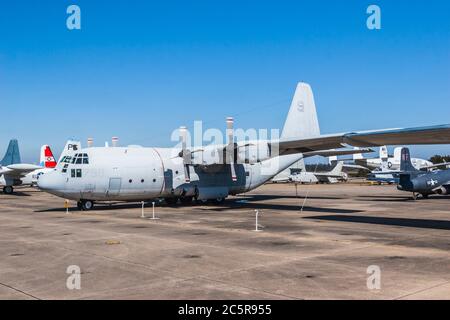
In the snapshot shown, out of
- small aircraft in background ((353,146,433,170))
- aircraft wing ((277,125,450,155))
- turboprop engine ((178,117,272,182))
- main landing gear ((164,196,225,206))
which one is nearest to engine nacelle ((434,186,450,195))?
turboprop engine ((178,117,272,182))

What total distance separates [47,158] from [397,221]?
158ft

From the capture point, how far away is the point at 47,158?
56938mm

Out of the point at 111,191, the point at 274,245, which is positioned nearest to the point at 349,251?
the point at 274,245

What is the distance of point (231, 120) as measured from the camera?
28.6 metres

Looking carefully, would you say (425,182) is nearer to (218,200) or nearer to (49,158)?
(218,200)

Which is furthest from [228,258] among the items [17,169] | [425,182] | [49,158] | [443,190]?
[49,158]

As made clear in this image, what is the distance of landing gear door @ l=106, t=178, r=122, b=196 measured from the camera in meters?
25.7

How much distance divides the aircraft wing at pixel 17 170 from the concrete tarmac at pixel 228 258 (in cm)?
2839

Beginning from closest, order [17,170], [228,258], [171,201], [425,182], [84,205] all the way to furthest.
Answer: [228,258]
[84,205]
[171,201]
[425,182]
[17,170]

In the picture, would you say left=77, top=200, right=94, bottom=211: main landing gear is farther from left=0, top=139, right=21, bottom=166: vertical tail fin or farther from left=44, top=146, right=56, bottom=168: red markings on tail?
left=0, top=139, right=21, bottom=166: vertical tail fin

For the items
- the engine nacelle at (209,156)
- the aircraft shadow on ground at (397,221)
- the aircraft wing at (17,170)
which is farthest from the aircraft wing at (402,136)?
the aircraft wing at (17,170)

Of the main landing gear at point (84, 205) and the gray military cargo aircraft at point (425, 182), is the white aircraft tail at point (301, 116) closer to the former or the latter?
the gray military cargo aircraft at point (425, 182)

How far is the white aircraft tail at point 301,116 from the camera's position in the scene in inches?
1232
